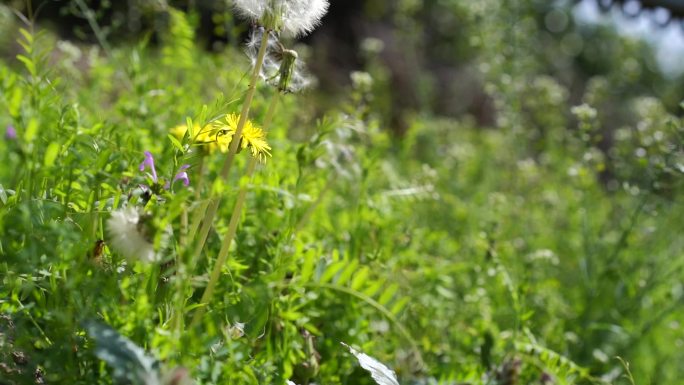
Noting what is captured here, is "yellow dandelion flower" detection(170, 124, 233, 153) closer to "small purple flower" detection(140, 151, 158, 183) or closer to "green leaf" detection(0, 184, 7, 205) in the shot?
"small purple flower" detection(140, 151, 158, 183)

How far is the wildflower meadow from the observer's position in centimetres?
96

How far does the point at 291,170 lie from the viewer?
184 cm

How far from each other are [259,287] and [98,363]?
23 cm

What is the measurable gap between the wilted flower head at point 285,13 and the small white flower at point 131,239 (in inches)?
12.2

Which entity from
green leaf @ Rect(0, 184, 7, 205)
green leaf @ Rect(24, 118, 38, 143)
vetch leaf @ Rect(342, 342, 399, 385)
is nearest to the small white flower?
green leaf @ Rect(24, 118, 38, 143)

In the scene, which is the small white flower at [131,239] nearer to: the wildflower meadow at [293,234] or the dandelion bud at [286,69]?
the wildflower meadow at [293,234]

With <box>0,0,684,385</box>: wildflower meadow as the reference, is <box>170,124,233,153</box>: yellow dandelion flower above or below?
above

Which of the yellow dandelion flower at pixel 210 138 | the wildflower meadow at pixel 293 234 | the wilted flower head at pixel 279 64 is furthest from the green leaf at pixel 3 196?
the wilted flower head at pixel 279 64

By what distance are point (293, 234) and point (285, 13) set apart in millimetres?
463

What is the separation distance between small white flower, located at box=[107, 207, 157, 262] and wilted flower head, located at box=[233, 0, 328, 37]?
31 centimetres

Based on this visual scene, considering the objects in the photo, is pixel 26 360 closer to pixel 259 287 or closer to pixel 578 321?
pixel 259 287

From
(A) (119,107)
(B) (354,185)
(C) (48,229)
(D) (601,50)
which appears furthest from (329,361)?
(D) (601,50)

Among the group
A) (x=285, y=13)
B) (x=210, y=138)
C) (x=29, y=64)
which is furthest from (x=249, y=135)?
(x=29, y=64)

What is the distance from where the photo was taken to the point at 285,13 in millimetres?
1030
